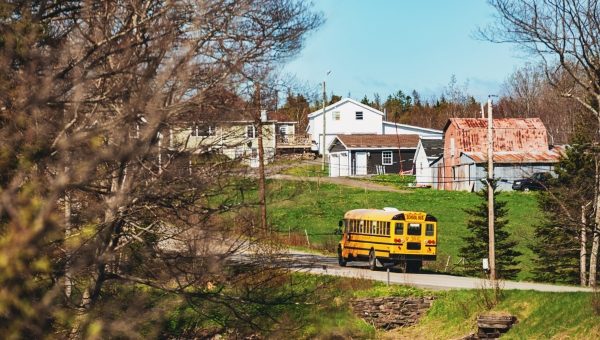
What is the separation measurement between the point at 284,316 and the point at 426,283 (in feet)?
31.2

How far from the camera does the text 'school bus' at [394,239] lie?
3338 centimetres

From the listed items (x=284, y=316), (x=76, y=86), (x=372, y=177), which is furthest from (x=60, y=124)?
(x=372, y=177)

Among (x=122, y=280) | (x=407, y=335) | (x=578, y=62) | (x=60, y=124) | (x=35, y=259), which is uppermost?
(x=578, y=62)

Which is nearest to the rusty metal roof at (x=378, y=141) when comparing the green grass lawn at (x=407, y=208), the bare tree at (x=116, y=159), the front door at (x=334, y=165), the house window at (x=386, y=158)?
the house window at (x=386, y=158)

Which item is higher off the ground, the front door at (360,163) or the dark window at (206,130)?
the dark window at (206,130)

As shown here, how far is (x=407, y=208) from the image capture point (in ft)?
170

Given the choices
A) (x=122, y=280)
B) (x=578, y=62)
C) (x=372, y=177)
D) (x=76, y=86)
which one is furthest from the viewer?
(x=372, y=177)

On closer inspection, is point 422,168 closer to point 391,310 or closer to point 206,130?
point 391,310

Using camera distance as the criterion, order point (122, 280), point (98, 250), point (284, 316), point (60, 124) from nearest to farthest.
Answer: point (60, 124)
point (98, 250)
point (122, 280)
point (284, 316)

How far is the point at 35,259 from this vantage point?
22.3ft

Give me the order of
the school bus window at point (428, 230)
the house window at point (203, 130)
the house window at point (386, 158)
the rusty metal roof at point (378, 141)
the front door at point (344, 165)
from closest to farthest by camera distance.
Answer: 1. the house window at point (203, 130)
2. the school bus window at point (428, 230)
3. the front door at point (344, 165)
4. the rusty metal roof at point (378, 141)
5. the house window at point (386, 158)

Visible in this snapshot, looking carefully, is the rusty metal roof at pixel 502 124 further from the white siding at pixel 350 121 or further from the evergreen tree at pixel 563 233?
the white siding at pixel 350 121

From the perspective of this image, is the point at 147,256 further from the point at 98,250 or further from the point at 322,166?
the point at 322,166

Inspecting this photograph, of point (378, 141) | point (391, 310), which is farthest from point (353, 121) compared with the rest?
point (391, 310)
